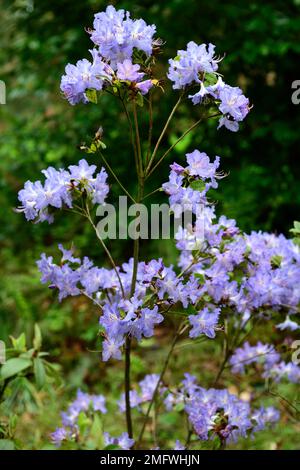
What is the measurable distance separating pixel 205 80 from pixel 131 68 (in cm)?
19

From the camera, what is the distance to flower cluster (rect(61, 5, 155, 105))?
1.44 m

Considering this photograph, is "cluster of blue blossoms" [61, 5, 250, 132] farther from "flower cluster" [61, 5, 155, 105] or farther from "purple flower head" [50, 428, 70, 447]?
"purple flower head" [50, 428, 70, 447]

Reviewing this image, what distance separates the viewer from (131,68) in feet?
4.67

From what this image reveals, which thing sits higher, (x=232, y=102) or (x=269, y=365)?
(x=232, y=102)

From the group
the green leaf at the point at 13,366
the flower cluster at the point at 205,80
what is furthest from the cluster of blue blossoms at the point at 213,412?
the flower cluster at the point at 205,80

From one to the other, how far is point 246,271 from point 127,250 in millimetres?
2507

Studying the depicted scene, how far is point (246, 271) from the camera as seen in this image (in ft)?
6.09

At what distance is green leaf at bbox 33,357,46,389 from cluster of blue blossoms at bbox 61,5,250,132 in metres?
0.86

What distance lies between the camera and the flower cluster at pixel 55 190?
1536 mm

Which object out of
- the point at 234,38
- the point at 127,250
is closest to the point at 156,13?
the point at 234,38

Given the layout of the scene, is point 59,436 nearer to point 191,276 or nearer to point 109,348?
point 109,348

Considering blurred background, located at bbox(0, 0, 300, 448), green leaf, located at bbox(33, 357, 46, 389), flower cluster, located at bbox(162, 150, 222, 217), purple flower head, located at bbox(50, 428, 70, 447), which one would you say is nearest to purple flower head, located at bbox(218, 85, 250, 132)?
flower cluster, located at bbox(162, 150, 222, 217)

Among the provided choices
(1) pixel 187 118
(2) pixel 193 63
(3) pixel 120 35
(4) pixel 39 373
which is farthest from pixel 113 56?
(1) pixel 187 118

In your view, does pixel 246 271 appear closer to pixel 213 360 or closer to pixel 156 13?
pixel 213 360
